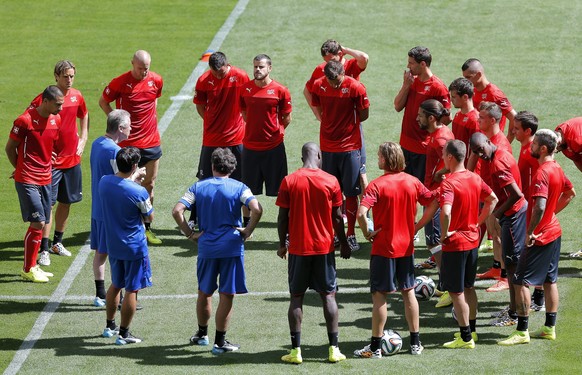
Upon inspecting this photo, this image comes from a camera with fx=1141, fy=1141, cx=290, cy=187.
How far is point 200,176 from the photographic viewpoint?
1642cm

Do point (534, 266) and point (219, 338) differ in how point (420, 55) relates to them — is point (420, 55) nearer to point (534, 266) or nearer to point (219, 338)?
point (534, 266)

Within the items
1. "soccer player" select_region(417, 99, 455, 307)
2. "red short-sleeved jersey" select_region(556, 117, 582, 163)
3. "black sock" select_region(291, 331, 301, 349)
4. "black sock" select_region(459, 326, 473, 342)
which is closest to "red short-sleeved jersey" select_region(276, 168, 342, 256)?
"black sock" select_region(291, 331, 301, 349)

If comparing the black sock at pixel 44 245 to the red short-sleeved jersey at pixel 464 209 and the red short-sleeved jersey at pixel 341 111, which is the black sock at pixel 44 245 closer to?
the red short-sleeved jersey at pixel 341 111

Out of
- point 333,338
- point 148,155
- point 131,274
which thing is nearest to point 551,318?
point 333,338

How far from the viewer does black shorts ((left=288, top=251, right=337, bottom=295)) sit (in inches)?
476

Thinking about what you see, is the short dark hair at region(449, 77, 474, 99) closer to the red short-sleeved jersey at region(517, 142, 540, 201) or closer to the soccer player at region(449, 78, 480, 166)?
the soccer player at region(449, 78, 480, 166)

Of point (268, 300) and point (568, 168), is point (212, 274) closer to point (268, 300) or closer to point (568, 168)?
point (268, 300)

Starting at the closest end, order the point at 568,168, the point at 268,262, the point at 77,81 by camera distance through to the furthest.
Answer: the point at 268,262
the point at 568,168
the point at 77,81

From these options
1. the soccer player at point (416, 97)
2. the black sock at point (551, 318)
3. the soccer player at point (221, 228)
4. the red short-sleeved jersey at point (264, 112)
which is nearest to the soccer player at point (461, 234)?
the black sock at point (551, 318)

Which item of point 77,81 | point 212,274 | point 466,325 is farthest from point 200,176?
point 77,81

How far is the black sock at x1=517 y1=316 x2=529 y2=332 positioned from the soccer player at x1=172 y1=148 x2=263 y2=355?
3047mm

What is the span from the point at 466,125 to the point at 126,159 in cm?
451

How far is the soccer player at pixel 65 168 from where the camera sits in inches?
615

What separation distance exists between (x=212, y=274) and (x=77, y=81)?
11608 mm
